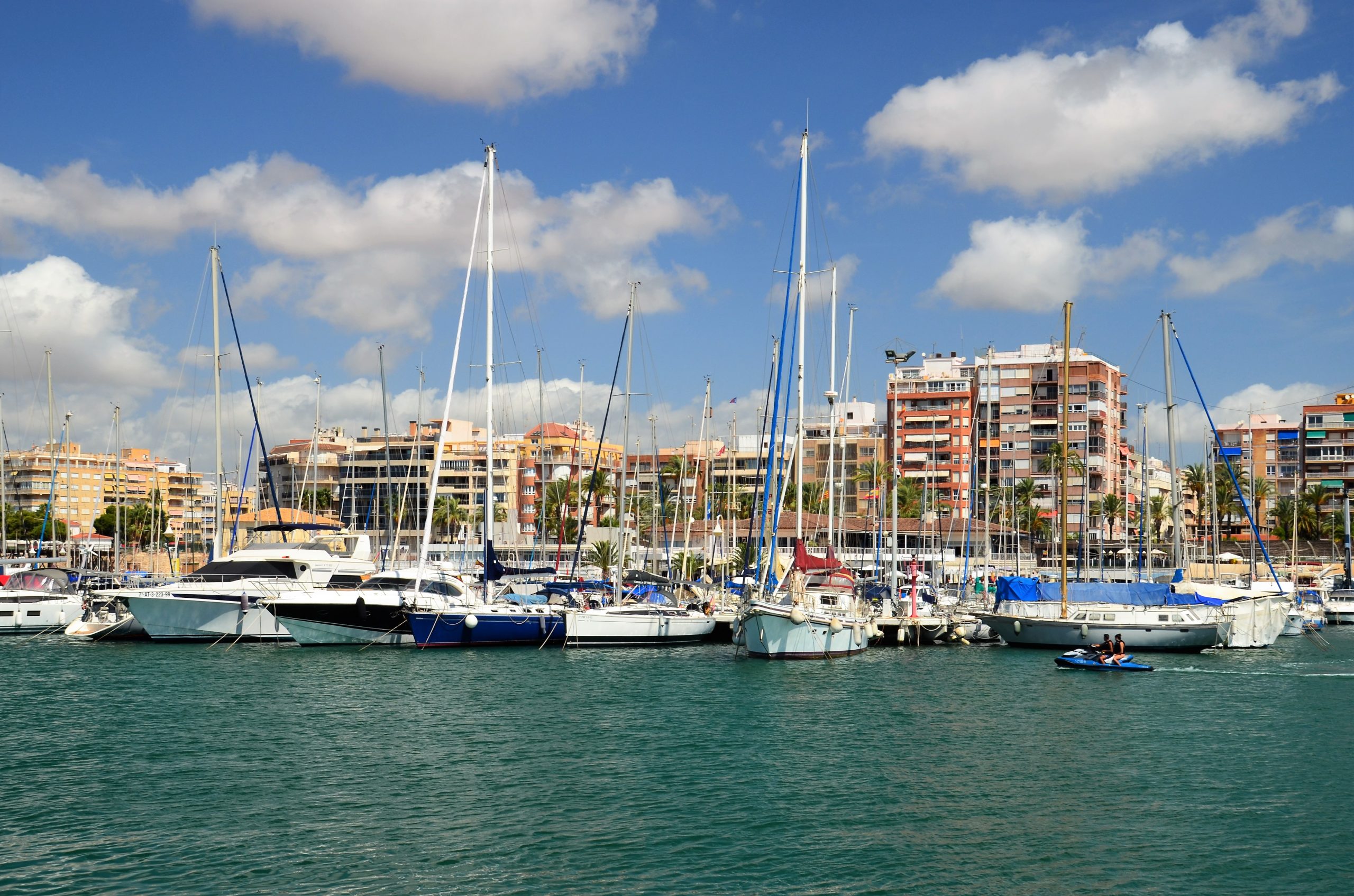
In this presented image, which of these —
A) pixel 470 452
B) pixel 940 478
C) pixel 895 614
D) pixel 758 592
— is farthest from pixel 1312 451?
pixel 758 592

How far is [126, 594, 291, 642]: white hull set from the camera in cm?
5519

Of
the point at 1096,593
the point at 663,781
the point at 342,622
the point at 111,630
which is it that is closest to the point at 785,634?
the point at 1096,593

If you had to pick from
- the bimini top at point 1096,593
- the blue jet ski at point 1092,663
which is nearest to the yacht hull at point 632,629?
the bimini top at point 1096,593

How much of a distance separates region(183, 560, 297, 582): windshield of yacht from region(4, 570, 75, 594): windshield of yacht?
13.0 metres

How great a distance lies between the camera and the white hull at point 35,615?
62.0m

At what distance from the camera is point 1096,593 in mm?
59156

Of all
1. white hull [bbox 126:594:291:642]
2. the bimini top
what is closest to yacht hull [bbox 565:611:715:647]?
white hull [bbox 126:594:291:642]

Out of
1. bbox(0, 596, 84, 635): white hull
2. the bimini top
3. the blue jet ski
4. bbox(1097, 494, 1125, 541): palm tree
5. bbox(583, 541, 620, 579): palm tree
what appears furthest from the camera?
bbox(1097, 494, 1125, 541): palm tree

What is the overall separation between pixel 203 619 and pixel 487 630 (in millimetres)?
12609

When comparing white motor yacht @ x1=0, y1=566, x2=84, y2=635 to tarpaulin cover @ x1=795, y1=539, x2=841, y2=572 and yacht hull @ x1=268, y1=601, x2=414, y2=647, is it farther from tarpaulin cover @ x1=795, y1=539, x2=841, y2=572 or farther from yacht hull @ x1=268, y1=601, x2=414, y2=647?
tarpaulin cover @ x1=795, y1=539, x2=841, y2=572

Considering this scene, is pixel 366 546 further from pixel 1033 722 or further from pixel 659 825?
pixel 659 825

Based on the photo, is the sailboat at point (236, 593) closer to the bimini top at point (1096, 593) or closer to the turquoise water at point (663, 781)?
the turquoise water at point (663, 781)

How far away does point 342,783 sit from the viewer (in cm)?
2775

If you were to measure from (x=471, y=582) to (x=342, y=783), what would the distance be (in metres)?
40.0
